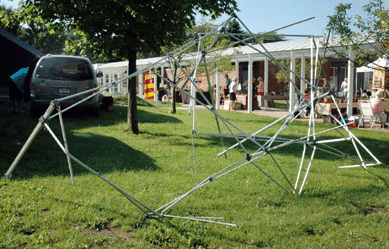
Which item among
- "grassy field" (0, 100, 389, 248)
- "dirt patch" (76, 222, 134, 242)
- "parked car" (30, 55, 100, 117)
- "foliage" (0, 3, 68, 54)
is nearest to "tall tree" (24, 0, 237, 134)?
"foliage" (0, 3, 68, 54)

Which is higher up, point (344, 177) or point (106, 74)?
point (106, 74)

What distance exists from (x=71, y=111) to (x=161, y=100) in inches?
496

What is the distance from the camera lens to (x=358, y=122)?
13523 millimetres

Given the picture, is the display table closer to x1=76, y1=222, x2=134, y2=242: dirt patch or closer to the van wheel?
the van wheel

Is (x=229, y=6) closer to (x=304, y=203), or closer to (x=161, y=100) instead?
(x=304, y=203)

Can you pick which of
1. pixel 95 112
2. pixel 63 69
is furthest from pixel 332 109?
pixel 63 69

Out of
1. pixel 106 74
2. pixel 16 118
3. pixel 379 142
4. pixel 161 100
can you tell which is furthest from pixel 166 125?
pixel 106 74

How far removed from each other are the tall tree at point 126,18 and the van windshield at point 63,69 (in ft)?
7.22

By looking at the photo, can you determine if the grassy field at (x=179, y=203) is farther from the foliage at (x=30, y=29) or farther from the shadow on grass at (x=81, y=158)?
the foliage at (x=30, y=29)

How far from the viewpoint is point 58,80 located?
11984mm

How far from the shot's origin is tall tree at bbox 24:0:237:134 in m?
9.16

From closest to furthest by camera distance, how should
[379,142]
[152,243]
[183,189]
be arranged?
[152,243] < [183,189] < [379,142]

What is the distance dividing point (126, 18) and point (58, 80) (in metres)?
3.65

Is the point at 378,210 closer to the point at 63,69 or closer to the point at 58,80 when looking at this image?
the point at 58,80
